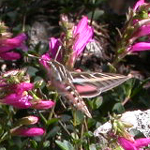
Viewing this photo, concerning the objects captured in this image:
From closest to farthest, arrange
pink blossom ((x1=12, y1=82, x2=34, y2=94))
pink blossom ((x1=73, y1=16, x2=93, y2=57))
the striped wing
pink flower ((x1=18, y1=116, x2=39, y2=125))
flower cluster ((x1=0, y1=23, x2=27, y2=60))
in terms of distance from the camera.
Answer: the striped wing < pink blossom ((x1=12, y1=82, x2=34, y2=94)) < pink flower ((x1=18, y1=116, x2=39, y2=125)) < pink blossom ((x1=73, y1=16, x2=93, y2=57)) < flower cluster ((x1=0, y1=23, x2=27, y2=60))

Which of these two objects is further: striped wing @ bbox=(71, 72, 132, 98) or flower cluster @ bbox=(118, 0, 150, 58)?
flower cluster @ bbox=(118, 0, 150, 58)

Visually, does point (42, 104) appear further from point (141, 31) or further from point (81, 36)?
point (141, 31)

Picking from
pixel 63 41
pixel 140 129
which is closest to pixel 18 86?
pixel 63 41

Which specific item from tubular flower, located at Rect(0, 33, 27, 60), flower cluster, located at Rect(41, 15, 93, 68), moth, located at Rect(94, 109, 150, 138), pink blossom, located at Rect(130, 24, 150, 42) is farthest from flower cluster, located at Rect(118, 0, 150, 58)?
tubular flower, located at Rect(0, 33, 27, 60)

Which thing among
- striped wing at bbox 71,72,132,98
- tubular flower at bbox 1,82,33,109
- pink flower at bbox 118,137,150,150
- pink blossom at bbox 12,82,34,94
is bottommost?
pink flower at bbox 118,137,150,150

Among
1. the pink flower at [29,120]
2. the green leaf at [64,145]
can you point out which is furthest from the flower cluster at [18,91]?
the green leaf at [64,145]

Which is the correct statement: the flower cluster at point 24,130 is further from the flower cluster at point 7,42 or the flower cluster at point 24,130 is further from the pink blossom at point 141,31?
the pink blossom at point 141,31

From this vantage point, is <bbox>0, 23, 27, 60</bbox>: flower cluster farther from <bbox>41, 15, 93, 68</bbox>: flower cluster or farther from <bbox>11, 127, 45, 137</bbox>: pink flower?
<bbox>11, 127, 45, 137</bbox>: pink flower

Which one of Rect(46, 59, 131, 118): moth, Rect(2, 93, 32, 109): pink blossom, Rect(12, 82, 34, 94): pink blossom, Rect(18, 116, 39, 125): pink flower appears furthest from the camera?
Rect(18, 116, 39, 125): pink flower
